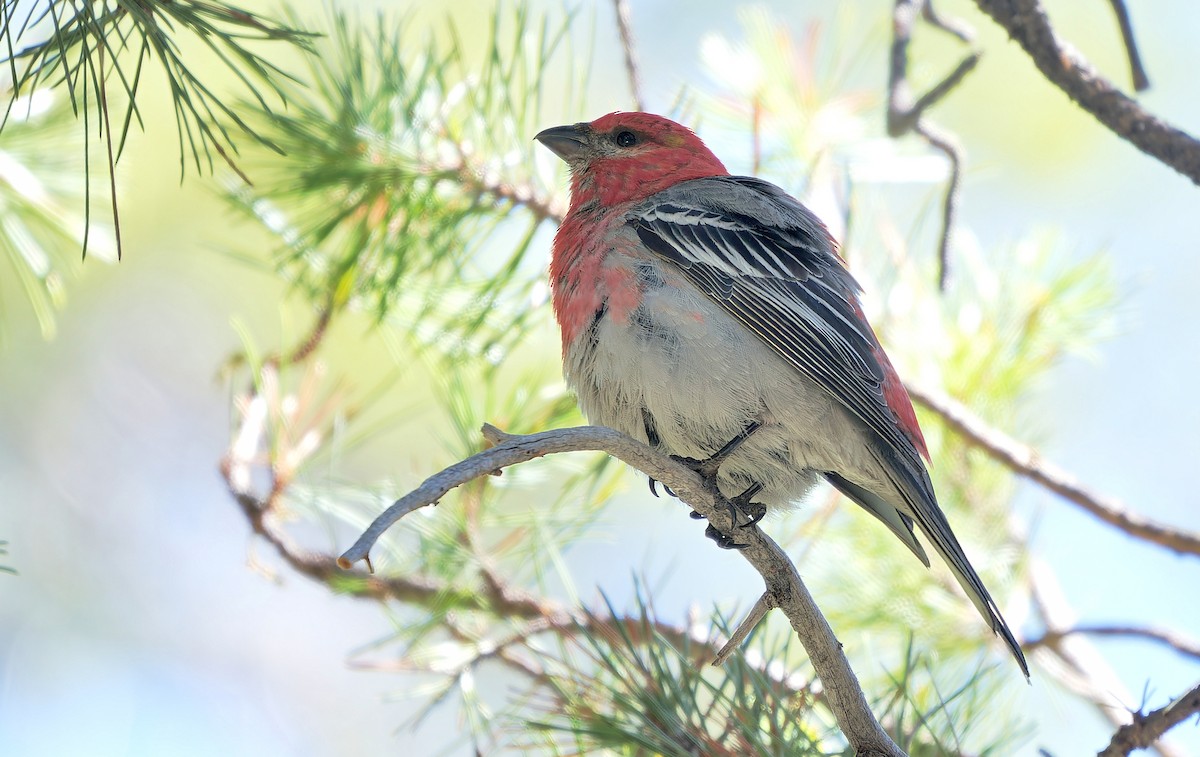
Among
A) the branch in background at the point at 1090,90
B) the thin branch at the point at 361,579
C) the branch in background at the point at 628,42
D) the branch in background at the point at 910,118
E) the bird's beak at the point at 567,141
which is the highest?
the branch in background at the point at 628,42

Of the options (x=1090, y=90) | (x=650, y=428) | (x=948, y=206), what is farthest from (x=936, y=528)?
(x=1090, y=90)

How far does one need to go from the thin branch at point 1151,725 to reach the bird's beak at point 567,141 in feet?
9.85

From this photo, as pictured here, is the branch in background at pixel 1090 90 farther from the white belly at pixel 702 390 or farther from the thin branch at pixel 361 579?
the thin branch at pixel 361 579

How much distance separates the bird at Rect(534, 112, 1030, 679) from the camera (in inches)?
140

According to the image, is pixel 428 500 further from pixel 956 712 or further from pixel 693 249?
pixel 693 249

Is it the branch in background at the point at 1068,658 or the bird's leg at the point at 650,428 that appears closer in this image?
the bird's leg at the point at 650,428

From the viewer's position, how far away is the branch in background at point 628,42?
4242mm

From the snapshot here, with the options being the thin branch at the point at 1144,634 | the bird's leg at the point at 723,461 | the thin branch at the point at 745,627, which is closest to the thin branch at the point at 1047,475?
the thin branch at the point at 1144,634

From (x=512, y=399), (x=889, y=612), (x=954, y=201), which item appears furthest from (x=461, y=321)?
(x=889, y=612)

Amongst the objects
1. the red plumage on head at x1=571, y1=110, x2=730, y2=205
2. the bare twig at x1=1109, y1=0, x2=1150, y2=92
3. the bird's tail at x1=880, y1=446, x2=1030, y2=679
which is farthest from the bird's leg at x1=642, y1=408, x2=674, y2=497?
the bare twig at x1=1109, y1=0, x2=1150, y2=92

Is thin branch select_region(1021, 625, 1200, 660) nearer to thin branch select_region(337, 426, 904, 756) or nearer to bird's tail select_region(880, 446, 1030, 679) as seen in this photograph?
bird's tail select_region(880, 446, 1030, 679)

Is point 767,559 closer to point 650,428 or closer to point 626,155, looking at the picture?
point 650,428

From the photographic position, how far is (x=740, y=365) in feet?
11.8

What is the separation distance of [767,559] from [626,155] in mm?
2226
